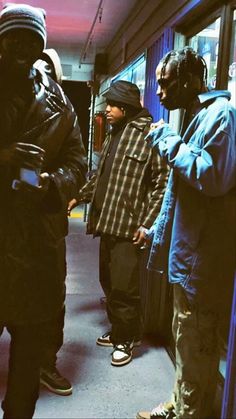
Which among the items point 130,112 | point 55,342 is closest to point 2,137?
point 55,342

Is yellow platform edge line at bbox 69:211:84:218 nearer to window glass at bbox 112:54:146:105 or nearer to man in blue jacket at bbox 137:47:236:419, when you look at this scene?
window glass at bbox 112:54:146:105

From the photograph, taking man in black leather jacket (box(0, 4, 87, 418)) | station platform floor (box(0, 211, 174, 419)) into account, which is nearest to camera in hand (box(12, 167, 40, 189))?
man in black leather jacket (box(0, 4, 87, 418))

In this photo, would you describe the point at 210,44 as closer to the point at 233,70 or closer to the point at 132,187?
the point at 233,70

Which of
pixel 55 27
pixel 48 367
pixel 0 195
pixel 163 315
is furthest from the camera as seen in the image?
pixel 55 27

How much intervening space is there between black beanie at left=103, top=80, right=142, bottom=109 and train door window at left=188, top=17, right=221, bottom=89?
543mm

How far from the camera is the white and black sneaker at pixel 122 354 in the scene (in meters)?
3.49

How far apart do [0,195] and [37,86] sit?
17.7 inches

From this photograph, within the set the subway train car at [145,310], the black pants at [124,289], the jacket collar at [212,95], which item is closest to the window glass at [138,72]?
the subway train car at [145,310]

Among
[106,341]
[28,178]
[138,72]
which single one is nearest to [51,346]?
[106,341]

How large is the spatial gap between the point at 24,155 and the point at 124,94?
197cm

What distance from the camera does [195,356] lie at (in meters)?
2.32

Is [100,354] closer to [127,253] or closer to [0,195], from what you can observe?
[127,253]

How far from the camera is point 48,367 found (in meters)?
3.17

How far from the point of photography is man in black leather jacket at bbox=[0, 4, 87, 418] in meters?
1.84
